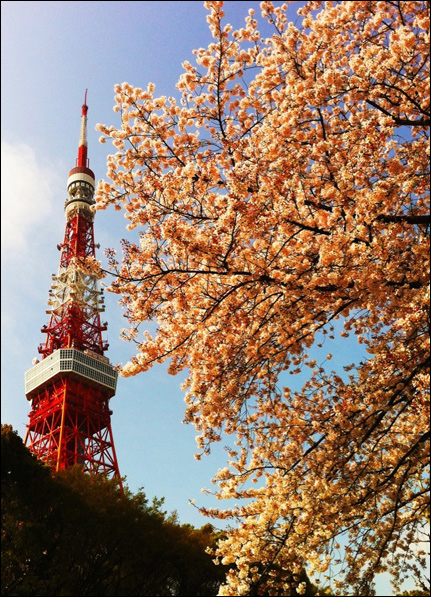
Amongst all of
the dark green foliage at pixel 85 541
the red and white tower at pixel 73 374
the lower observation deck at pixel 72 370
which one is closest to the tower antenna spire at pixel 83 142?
the red and white tower at pixel 73 374

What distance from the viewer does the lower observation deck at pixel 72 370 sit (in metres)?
34.0

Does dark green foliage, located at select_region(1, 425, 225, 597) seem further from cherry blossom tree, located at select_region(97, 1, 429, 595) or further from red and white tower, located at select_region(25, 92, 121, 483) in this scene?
red and white tower, located at select_region(25, 92, 121, 483)

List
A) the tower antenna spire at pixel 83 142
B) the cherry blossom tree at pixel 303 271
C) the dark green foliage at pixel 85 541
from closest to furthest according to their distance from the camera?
the cherry blossom tree at pixel 303 271 → the dark green foliage at pixel 85 541 → the tower antenna spire at pixel 83 142

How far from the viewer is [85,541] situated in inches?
492

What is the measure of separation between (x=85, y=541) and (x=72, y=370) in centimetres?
2216

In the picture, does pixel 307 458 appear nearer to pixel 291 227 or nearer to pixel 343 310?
pixel 343 310

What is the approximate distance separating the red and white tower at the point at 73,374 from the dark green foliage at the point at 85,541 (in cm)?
1416

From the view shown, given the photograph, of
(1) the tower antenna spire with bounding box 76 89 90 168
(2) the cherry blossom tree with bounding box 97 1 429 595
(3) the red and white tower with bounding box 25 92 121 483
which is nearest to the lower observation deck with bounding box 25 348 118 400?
(3) the red and white tower with bounding box 25 92 121 483

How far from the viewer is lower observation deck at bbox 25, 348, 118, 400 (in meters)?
34.0

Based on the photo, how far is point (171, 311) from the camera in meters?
7.58

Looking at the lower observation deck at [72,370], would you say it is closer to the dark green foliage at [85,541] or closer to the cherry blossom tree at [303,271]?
the dark green foliage at [85,541]

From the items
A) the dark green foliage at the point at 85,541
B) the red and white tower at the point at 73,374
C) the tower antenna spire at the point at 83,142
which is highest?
the tower antenna spire at the point at 83,142

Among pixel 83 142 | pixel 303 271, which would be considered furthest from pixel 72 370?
pixel 303 271

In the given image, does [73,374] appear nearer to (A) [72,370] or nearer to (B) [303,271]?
(A) [72,370]
